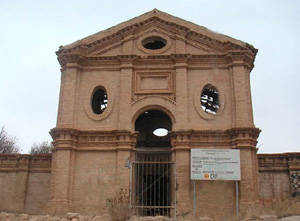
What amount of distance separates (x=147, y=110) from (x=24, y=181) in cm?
786

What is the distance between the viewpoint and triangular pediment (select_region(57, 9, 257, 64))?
823 inches

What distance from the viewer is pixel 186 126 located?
63.0ft

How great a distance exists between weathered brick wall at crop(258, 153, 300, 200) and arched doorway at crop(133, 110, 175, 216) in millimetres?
4833

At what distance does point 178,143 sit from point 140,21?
7243mm

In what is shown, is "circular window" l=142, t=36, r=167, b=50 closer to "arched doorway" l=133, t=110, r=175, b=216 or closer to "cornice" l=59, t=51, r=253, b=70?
"cornice" l=59, t=51, r=253, b=70

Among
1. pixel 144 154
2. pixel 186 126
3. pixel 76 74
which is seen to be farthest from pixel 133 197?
→ pixel 76 74

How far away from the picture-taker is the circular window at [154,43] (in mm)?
21703

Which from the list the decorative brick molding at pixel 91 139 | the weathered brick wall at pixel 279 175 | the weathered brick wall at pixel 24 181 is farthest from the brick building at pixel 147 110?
the weathered brick wall at pixel 279 175

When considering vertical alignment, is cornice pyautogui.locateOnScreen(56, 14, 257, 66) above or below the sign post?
above

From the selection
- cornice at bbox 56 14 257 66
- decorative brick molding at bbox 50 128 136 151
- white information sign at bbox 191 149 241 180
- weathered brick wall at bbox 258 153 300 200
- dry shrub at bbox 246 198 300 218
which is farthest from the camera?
cornice at bbox 56 14 257 66

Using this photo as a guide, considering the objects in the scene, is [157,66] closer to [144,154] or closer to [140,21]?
[140,21]

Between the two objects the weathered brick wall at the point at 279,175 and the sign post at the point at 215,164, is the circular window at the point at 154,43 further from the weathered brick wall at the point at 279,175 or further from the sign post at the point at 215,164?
the weathered brick wall at the point at 279,175

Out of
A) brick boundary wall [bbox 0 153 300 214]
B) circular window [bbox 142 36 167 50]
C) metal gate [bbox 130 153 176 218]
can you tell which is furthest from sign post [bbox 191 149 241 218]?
circular window [bbox 142 36 167 50]

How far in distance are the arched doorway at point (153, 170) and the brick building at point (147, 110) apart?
11cm
